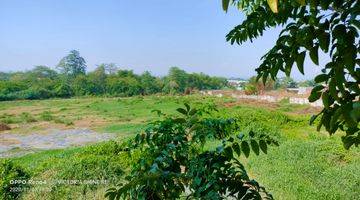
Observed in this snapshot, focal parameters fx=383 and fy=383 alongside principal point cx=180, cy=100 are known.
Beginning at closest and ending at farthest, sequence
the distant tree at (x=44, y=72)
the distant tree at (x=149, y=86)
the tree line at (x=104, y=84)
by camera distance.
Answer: the tree line at (x=104, y=84)
the distant tree at (x=149, y=86)
the distant tree at (x=44, y=72)

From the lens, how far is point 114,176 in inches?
283

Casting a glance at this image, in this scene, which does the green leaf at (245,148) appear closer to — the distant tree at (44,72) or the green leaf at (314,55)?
the green leaf at (314,55)

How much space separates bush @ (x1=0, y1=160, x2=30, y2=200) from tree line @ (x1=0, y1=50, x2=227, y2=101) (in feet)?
147

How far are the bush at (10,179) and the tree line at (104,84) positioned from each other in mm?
44877

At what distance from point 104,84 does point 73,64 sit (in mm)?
24074

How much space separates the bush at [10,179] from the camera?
21.0 ft

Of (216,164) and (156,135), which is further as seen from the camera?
(156,135)

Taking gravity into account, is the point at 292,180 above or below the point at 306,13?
below

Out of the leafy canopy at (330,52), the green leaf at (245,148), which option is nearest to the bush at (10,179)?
the green leaf at (245,148)

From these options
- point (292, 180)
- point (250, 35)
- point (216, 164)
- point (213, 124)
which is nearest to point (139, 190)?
point (216, 164)

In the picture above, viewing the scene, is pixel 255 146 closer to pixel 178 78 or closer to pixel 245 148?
pixel 245 148

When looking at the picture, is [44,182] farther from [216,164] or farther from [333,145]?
[333,145]

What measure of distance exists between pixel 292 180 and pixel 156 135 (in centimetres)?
535

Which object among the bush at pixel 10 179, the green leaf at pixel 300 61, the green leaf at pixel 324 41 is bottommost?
the bush at pixel 10 179
